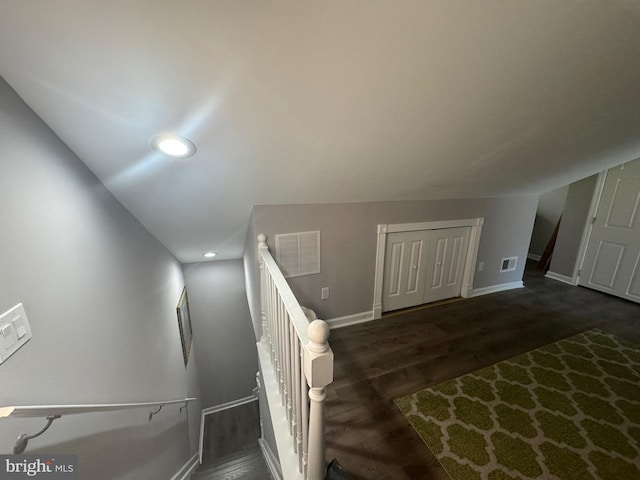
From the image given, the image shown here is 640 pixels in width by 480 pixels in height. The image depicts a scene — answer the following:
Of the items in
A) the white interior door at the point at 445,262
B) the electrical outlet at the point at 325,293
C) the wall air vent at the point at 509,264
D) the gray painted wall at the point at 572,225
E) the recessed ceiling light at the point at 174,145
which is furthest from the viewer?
the gray painted wall at the point at 572,225

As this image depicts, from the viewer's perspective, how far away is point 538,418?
5.51 feet

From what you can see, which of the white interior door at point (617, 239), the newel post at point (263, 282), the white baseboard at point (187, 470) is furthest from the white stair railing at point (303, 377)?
the white interior door at point (617, 239)

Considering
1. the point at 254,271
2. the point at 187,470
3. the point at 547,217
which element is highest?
the point at 547,217

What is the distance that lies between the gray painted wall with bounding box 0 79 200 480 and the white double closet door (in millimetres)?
2498

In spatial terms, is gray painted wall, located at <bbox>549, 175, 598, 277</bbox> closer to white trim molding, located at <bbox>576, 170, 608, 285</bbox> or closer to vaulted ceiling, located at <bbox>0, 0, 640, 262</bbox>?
white trim molding, located at <bbox>576, 170, 608, 285</bbox>

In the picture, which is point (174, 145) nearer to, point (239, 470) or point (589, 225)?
point (239, 470)

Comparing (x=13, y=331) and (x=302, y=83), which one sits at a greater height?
(x=302, y=83)

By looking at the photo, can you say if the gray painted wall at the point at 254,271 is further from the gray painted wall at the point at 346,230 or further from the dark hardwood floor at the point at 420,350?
the dark hardwood floor at the point at 420,350

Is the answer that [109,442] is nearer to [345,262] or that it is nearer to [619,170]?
[345,262]

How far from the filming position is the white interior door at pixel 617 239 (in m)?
3.31

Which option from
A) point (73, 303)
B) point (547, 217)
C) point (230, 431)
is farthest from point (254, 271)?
point (547, 217)

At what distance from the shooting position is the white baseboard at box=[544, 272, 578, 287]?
13.0 ft

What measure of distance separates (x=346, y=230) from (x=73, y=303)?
2.06 metres

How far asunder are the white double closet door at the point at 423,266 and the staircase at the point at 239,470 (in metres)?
2.11
